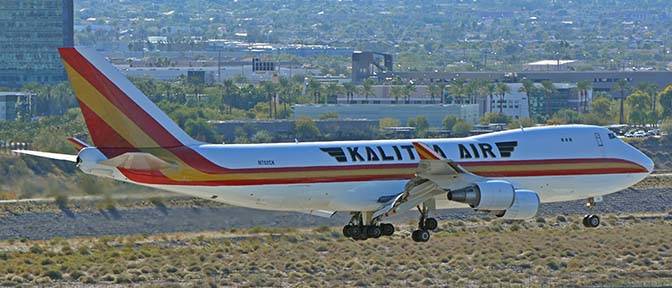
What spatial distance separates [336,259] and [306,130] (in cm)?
7219

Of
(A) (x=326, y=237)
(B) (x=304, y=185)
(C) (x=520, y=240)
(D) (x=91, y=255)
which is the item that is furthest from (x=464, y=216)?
(B) (x=304, y=185)

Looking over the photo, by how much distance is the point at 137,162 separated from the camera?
240 ft

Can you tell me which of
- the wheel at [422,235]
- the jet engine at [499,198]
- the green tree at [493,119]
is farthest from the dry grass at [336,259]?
the green tree at [493,119]

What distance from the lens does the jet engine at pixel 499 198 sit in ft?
253

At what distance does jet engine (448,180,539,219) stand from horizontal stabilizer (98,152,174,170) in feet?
41.7

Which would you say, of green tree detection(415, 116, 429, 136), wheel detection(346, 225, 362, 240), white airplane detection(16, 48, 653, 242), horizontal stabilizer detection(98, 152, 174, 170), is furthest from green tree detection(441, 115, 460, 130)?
horizontal stabilizer detection(98, 152, 174, 170)

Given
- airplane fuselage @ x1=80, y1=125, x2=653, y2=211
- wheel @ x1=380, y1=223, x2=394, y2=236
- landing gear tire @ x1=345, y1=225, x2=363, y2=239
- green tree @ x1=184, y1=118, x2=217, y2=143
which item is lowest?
green tree @ x1=184, y1=118, x2=217, y2=143

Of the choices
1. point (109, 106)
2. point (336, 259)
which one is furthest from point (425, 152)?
point (336, 259)

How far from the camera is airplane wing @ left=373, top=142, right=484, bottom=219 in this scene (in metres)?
77.1

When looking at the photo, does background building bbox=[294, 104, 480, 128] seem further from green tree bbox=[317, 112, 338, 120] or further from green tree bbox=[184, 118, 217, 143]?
green tree bbox=[184, 118, 217, 143]

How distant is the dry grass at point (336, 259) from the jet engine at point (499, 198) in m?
13.8

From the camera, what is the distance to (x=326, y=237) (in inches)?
3964

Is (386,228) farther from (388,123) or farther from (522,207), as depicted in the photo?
(388,123)

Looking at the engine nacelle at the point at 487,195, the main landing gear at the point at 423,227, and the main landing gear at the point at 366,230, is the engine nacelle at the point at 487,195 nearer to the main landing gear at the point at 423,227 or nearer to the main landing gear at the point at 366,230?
the main landing gear at the point at 423,227
